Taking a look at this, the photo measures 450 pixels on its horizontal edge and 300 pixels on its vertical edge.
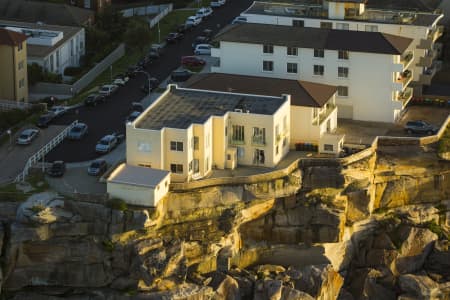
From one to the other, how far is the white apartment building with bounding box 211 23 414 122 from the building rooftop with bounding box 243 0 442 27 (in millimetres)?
3934

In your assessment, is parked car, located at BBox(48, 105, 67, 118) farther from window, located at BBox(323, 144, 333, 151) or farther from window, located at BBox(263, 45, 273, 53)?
window, located at BBox(323, 144, 333, 151)

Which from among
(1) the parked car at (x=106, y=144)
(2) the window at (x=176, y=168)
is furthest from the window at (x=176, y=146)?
(1) the parked car at (x=106, y=144)

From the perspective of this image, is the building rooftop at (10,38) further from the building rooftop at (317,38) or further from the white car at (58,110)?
the building rooftop at (317,38)

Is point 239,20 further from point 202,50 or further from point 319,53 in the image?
point 319,53

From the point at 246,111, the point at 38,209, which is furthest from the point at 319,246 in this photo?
the point at 38,209

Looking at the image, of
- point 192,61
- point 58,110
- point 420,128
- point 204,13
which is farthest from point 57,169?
point 204,13

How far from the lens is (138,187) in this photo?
306 ft

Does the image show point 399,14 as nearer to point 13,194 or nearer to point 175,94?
point 175,94

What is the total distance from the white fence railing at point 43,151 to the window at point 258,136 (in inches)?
494

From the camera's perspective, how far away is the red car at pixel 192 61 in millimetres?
115938

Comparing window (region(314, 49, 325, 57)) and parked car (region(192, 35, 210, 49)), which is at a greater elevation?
window (region(314, 49, 325, 57))

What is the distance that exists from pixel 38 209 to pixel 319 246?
17710 mm

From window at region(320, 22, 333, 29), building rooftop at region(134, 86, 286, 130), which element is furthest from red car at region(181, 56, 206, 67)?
building rooftop at region(134, 86, 286, 130)

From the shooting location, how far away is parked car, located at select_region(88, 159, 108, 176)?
96.9 meters
